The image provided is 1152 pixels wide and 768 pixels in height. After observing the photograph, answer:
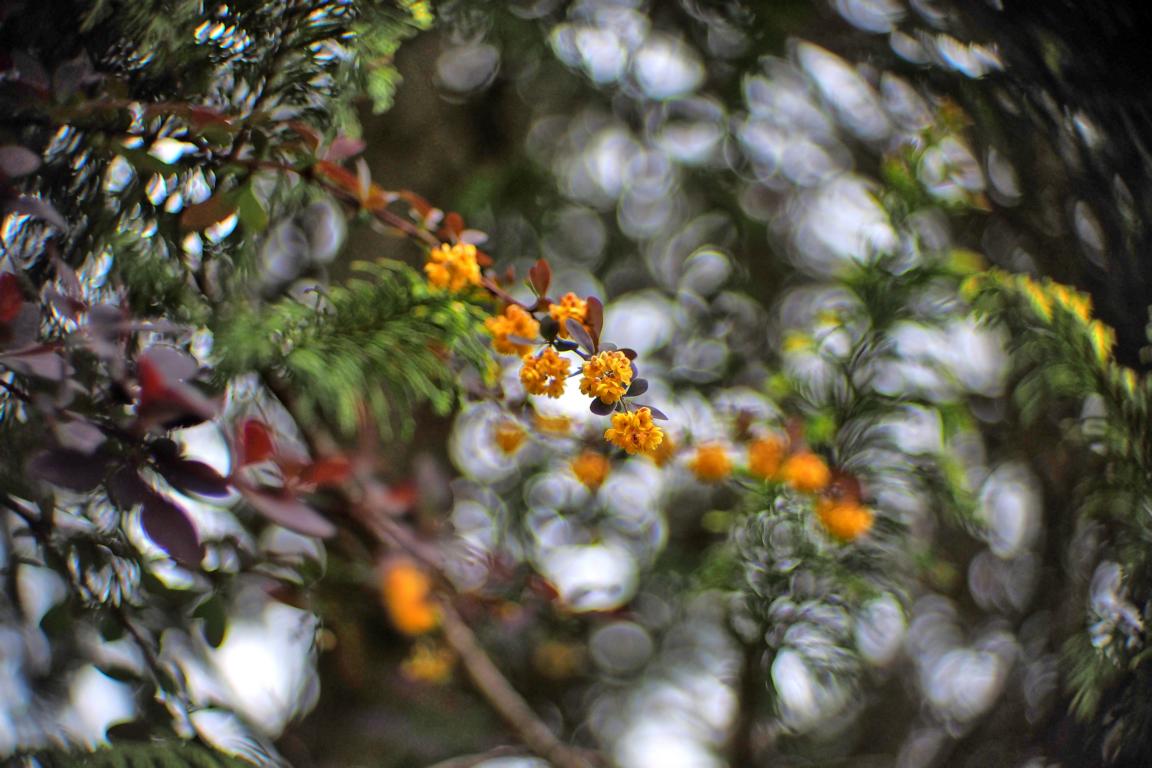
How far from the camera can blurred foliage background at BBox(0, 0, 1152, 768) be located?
23.3 inches

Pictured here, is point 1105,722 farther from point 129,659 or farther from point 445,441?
point 445,441

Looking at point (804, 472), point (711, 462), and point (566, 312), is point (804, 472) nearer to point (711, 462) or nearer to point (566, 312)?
point (711, 462)

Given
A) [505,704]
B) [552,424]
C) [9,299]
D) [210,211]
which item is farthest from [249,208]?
[505,704]

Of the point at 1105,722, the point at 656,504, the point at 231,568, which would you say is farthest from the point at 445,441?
the point at 1105,722

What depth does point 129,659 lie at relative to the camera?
2.17 feet

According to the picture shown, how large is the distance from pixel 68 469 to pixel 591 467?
56cm

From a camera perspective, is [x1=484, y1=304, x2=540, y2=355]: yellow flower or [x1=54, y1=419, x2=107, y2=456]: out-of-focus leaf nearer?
[x1=54, y1=419, x2=107, y2=456]: out-of-focus leaf

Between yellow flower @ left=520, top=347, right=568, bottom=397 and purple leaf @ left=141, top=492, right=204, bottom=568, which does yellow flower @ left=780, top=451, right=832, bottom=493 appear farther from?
purple leaf @ left=141, top=492, right=204, bottom=568

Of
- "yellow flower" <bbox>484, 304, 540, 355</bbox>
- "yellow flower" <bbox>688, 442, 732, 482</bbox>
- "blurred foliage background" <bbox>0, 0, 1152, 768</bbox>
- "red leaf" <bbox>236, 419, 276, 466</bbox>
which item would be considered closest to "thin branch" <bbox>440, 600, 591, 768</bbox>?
"blurred foliage background" <bbox>0, 0, 1152, 768</bbox>

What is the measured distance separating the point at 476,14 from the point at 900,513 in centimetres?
78

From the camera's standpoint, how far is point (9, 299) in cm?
40

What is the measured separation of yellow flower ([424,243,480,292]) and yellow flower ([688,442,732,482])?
41cm

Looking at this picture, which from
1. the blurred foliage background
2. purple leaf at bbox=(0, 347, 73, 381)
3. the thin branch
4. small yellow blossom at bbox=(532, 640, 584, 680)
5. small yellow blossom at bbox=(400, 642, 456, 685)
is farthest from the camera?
small yellow blossom at bbox=(532, 640, 584, 680)

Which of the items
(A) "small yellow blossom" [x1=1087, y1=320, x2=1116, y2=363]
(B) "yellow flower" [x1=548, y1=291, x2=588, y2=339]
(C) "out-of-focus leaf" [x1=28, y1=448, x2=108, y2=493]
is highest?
(A) "small yellow blossom" [x1=1087, y1=320, x2=1116, y2=363]
